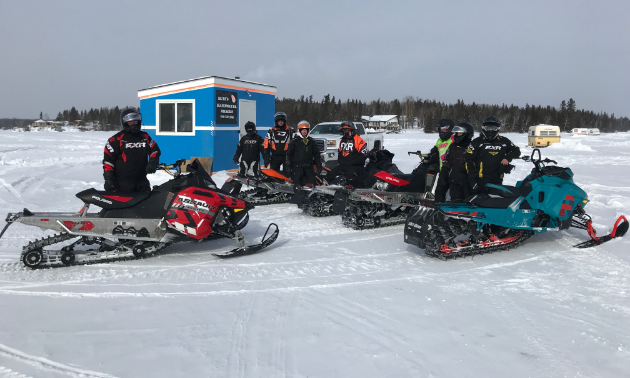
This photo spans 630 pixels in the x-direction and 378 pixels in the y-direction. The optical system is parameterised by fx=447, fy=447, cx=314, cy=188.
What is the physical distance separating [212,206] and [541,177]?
3.87m

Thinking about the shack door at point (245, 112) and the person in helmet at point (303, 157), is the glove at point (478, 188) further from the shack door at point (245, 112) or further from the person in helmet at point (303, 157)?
the shack door at point (245, 112)

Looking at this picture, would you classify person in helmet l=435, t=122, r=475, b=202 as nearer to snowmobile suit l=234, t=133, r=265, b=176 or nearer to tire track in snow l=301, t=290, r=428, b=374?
tire track in snow l=301, t=290, r=428, b=374

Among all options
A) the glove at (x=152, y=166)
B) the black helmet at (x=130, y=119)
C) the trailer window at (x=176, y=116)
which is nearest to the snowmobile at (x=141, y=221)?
the glove at (x=152, y=166)

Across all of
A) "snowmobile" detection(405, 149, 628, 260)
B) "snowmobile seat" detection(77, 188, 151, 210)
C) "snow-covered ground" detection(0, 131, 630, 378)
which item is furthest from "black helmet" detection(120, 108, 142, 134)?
"snowmobile" detection(405, 149, 628, 260)

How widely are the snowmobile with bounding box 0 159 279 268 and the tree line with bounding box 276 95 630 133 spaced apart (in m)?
58.4

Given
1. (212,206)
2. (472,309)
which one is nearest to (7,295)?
(212,206)

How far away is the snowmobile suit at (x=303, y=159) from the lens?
7.61 m

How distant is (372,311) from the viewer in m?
3.42

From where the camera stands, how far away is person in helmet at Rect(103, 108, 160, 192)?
469 cm

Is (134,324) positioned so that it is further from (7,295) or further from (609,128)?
(609,128)

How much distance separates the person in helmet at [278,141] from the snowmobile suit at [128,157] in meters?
3.78

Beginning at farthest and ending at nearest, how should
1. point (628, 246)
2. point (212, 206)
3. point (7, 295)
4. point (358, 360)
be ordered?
point (628, 246), point (212, 206), point (7, 295), point (358, 360)

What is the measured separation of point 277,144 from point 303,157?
117 centimetres

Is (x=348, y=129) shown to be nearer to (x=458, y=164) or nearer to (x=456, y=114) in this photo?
(x=458, y=164)
